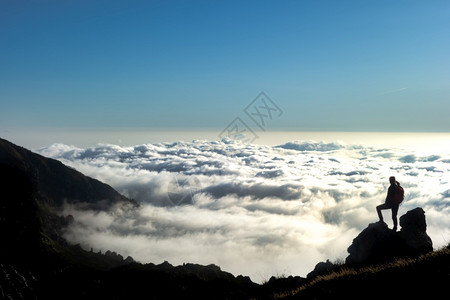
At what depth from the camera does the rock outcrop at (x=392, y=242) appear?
27641mm

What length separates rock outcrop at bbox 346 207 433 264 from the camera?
27.6 meters

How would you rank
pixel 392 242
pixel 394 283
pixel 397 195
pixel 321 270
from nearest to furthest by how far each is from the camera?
pixel 394 283 < pixel 397 195 < pixel 392 242 < pixel 321 270

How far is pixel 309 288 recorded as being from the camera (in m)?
18.8

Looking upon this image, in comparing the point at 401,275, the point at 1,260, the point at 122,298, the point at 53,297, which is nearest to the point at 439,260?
→ the point at 401,275

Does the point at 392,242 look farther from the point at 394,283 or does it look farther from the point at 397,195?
the point at 394,283

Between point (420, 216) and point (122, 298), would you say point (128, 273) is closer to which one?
point (122, 298)

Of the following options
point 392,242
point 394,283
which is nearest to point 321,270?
point 392,242

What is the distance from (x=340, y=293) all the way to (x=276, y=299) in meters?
4.66

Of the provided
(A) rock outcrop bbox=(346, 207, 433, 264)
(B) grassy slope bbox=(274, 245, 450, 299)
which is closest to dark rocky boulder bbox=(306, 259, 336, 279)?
(A) rock outcrop bbox=(346, 207, 433, 264)

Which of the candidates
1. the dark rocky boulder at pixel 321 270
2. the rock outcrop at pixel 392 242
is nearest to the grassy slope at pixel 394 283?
the rock outcrop at pixel 392 242

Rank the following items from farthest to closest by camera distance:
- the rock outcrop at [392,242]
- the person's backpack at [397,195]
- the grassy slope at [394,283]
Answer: the person's backpack at [397,195] → the rock outcrop at [392,242] → the grassy slope at [394,283]

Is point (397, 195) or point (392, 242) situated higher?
point (397, 195)

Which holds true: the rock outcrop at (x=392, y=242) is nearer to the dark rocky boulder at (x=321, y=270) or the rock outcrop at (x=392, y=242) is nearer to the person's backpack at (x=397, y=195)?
the dark rocky boulder at (x=321, y=270)

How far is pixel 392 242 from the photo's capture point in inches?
1145
